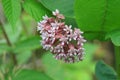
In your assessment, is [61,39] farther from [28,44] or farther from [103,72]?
[28,44]

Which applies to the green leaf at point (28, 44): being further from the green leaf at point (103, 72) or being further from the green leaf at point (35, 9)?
the green leaf at point (35, 9)

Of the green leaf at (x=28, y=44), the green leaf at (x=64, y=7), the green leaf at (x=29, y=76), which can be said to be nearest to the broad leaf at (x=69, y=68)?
the green leaf at (x=28, y=44)

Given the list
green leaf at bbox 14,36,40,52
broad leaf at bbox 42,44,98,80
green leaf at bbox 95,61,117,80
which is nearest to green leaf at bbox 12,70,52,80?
green leaf at bbox 95,61,117,80

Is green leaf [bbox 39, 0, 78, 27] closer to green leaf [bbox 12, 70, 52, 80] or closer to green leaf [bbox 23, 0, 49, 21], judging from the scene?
green leaf [bbox 23, 0, 49, 21]

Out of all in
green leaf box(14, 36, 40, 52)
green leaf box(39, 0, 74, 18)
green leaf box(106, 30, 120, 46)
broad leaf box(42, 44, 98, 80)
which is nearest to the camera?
green leaf box(106, 30, 120, 46)

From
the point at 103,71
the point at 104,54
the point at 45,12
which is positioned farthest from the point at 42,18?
the point at 104,54

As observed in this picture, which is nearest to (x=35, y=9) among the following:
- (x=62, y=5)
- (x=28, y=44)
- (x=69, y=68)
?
(x=62, y=5)
